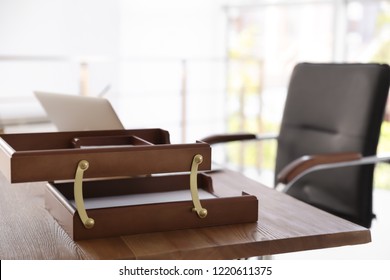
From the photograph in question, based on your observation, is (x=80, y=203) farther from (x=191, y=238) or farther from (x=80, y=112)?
(x=80, y=112)

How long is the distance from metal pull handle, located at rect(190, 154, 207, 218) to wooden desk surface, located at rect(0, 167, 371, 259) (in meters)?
0.03

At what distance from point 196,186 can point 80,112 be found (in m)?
0.51

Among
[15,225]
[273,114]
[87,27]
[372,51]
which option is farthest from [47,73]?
[15,225]

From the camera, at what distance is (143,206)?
1.01m

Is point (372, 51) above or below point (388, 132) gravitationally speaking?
above

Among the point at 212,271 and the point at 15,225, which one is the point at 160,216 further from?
the point at 15,225

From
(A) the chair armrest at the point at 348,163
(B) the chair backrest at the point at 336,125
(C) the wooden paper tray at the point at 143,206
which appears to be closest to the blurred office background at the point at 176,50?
(B) the chair backrest at the point at 336,125

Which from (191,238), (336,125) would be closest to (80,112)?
(191,238)

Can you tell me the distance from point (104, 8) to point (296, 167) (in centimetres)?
478

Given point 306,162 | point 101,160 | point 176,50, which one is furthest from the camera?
point 176,50

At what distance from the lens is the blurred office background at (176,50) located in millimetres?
5473

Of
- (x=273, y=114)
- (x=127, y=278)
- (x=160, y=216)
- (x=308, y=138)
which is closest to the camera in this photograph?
(x=127, y=278)

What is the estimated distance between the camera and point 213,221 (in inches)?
42.0

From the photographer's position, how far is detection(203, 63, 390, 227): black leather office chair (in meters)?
1.87
